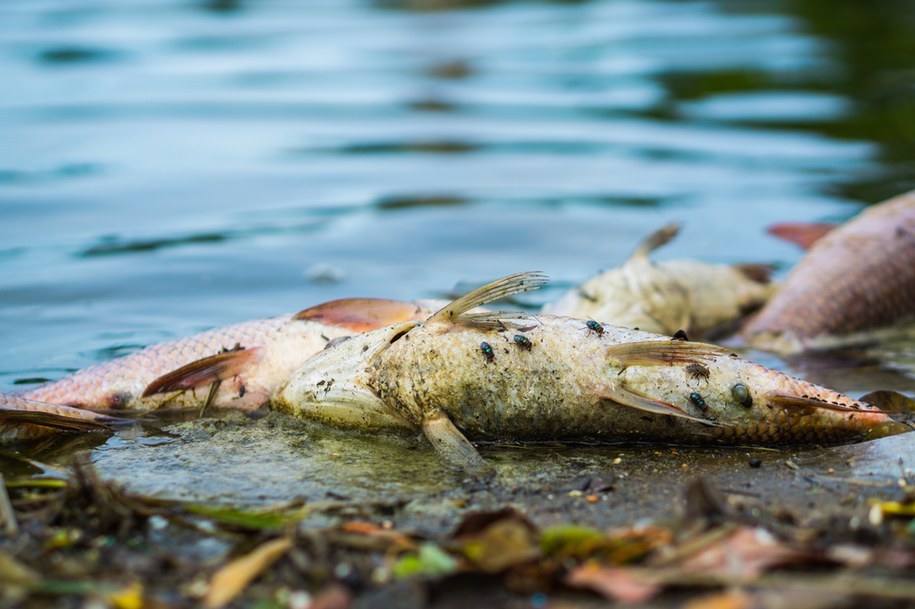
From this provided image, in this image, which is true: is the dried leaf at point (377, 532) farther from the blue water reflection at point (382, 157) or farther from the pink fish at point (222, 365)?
the blue water reflection at point (382, 157)

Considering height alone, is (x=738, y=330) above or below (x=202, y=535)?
below

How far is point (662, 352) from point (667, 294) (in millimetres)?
2477

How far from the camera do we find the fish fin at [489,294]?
3883 millimetres

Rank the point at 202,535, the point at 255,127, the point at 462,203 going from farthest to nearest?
the point at 255,127 → the point at 462,203 → the point at 202,535

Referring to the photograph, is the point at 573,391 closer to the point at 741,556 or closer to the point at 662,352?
the point at 662,352

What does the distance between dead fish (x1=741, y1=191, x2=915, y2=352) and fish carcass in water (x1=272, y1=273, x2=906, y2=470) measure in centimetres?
204

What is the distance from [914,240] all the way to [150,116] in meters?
8.36

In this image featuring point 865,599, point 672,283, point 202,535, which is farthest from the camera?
point 672,283

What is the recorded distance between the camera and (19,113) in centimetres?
1198

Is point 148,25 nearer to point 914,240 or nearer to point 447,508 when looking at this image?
point 914,240

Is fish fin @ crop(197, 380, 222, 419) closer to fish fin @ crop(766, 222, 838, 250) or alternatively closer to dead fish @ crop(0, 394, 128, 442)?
dead fish @ crop(0, 394, 128, 442)

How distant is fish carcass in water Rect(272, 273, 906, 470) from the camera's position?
13.1 feet

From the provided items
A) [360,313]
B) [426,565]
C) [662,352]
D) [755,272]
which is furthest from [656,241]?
[426,565]

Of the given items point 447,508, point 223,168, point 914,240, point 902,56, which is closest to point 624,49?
point 902,56
